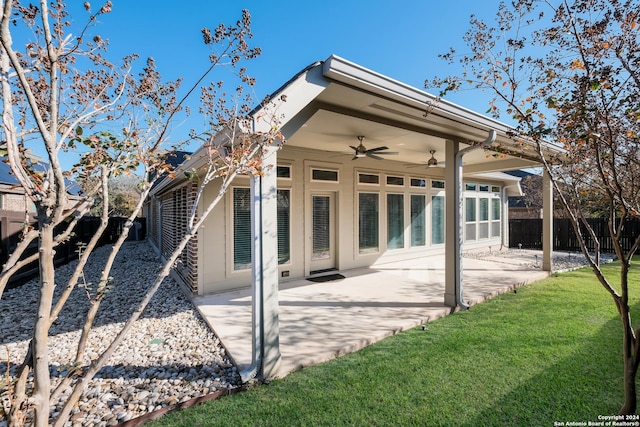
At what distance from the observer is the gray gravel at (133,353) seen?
255cm

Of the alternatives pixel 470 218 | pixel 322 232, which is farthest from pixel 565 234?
pixel 322 232

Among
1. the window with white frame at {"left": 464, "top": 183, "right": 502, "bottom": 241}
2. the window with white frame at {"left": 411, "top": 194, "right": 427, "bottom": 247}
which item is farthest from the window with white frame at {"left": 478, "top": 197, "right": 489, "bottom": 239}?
the window with white frame at {"left": 411, "top": 194, "right": 427, "bottom": 247}

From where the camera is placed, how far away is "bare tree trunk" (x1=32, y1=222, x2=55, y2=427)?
4.45 ft

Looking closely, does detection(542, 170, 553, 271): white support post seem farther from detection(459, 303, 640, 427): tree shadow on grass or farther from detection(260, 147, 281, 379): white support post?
detection(260, 147, 281, 379): white support post

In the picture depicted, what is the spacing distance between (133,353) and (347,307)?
2988 millimetres

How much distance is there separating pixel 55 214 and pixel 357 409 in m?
2.46

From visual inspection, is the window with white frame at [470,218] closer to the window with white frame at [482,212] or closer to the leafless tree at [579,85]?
the window with white frame at [482,212]

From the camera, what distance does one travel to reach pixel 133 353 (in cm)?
341

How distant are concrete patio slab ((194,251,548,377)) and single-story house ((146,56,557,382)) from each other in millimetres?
472

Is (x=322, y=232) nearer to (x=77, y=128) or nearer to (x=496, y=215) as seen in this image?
(x=77, y=128)

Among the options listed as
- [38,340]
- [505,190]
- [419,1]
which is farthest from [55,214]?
[505,190]

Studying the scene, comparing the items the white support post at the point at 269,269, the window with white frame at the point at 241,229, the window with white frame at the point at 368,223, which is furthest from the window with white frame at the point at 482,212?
the white support post at the point at 269,269

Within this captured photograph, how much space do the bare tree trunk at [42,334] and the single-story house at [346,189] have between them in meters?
0.95

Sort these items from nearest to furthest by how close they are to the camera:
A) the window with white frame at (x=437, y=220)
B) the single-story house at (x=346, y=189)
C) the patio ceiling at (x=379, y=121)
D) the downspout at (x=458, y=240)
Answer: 1. the single-story house at (x=346, y=189)
2. the patio ceiling at (x=379, y=121)
3. the downspout at (x=458, y=240)
4. the window with white frame at (x=437, y=220)
